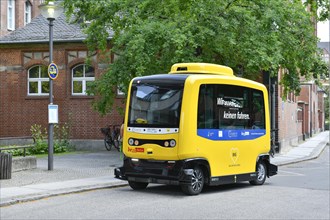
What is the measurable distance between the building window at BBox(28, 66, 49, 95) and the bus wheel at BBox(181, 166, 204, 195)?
1844cm

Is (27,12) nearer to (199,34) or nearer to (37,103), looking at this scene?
(37,103)

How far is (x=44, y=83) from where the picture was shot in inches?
1217

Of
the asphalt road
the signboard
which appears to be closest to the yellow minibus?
the asphalt road

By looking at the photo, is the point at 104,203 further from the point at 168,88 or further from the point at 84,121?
the point at 84,121

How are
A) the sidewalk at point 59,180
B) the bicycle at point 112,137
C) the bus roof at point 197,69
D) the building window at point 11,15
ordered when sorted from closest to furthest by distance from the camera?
Answer: the sidewalk at point 59,180, the bus roof at point 197,69, the bicycle at point 112,137, the building window at point 11,15

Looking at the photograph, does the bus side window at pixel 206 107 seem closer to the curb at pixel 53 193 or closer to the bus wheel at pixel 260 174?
the bus wheel at pixel 260 174

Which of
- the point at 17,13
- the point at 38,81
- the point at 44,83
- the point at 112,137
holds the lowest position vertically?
the point at 112,137

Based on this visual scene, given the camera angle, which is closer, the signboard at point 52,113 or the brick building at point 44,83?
the signboard at point 52,113

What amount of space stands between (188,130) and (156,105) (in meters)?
1.02

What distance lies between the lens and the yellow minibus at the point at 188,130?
13594mm

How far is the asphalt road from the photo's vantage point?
10352mm

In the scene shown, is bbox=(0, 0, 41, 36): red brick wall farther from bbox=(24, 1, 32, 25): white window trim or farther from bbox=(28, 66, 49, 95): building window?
bbox=(28, 66, 49, 95): building window

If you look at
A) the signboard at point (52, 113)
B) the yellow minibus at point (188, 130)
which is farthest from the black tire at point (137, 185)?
the signboard at point (52, 113)

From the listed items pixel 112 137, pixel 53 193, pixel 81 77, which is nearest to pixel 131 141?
pixel 53 193
